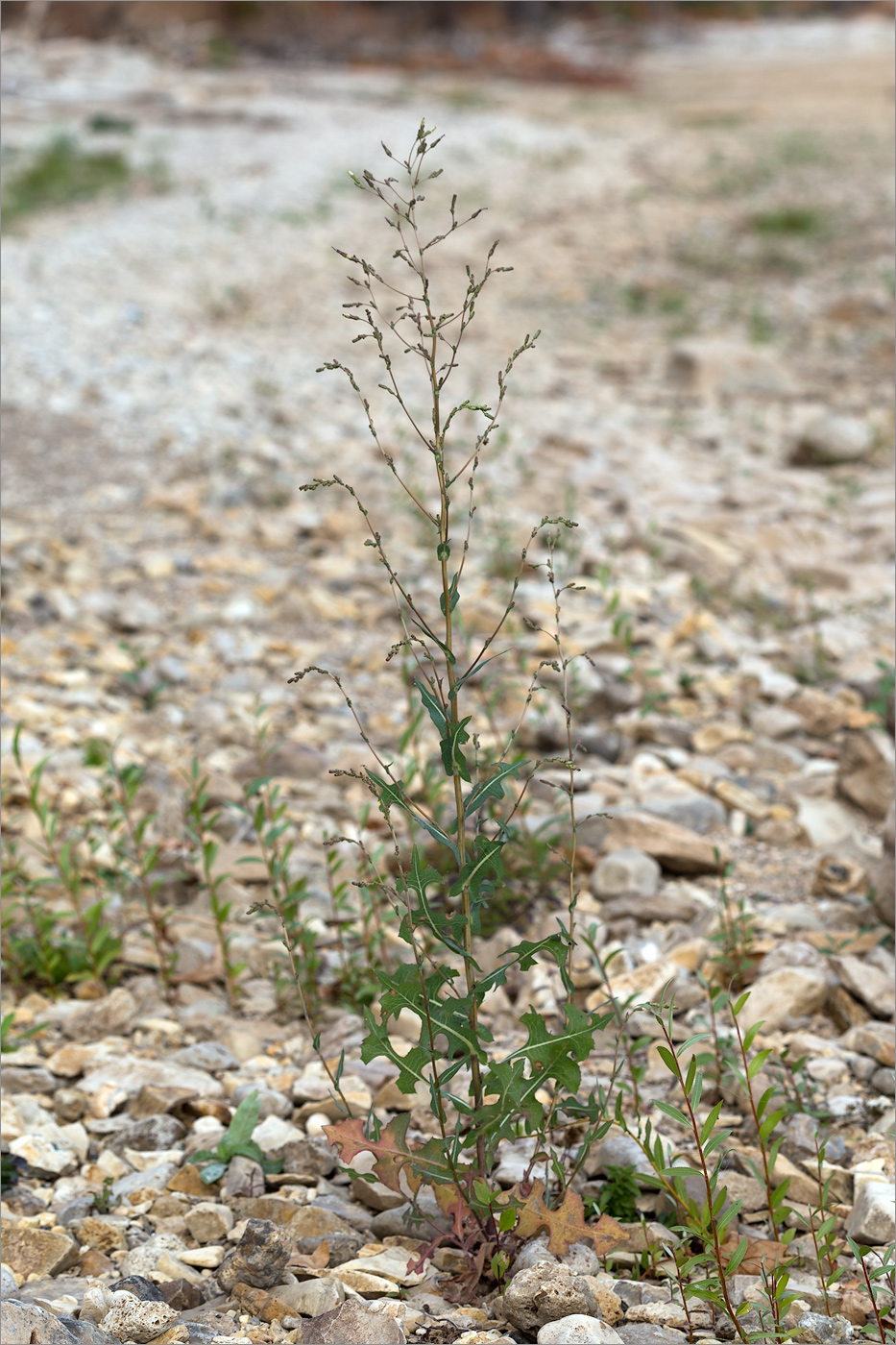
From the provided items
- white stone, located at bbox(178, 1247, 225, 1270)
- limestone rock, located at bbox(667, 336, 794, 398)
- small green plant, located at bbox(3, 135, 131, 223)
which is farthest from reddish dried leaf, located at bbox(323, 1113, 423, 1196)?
small green plant, located at bbox(3, 135, 131, 223)

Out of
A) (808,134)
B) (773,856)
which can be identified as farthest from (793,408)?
(808,134)

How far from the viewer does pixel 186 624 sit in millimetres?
4535

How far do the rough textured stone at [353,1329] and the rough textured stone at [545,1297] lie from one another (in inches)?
6.8

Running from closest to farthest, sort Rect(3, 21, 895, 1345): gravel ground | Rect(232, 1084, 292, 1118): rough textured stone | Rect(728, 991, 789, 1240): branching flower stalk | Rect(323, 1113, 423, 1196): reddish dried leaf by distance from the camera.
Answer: Rect(728, 991, 789, 1240): branching flower stalk
Rect(323, 1113, 423, 1196): reddish dried leaf
Rect(3, 21, 895, 1345): gravel ground
Rect(232, 1084, 292, 1118): rough textured stone

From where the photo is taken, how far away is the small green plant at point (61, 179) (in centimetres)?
1009

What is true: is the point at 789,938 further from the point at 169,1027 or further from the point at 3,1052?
the point at 3,1052

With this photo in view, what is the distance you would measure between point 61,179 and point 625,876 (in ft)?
33.4

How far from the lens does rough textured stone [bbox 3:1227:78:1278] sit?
1.94m

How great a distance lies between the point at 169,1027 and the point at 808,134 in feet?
51.4

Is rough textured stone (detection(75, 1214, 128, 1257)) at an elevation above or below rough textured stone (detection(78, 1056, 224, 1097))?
above

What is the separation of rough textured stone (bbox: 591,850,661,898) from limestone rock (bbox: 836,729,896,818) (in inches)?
28.2

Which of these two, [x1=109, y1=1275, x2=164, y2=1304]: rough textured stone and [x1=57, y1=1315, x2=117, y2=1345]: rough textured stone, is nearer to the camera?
[x1=57, y1=1315, x2=117, y2=1345]: rough textured stone

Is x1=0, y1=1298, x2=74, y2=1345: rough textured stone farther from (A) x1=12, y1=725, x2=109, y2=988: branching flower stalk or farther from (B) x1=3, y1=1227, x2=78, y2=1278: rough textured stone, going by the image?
(A) x1=12, y1=725, x2=109, y2=988: branching flower stalk

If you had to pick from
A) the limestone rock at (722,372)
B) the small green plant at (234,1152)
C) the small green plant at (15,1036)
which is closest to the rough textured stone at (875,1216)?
the small green plant at (234,1152)
